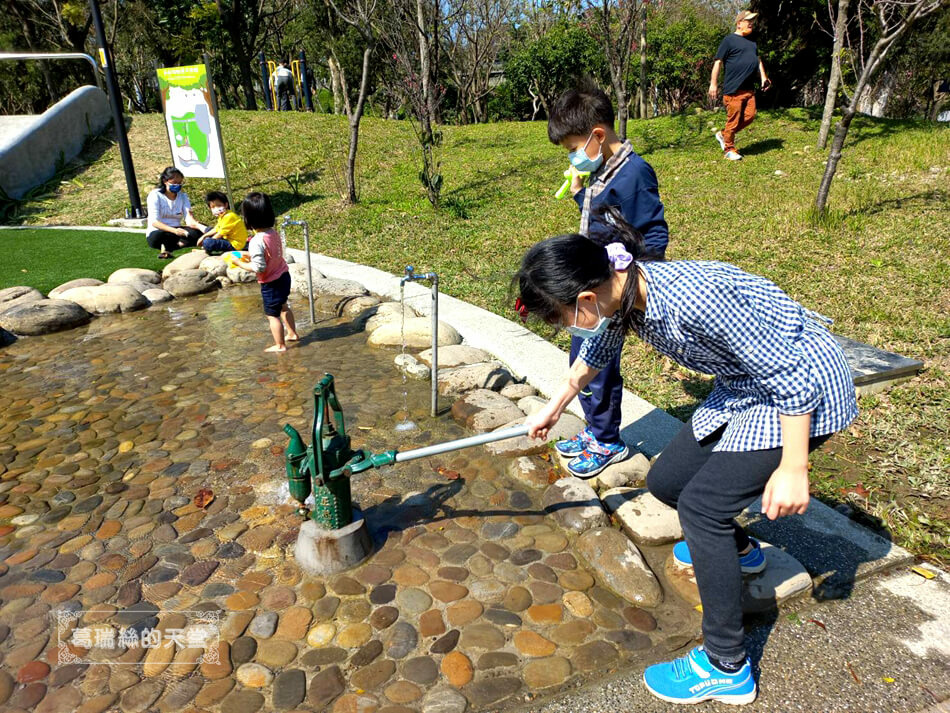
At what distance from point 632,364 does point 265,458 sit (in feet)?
7.61

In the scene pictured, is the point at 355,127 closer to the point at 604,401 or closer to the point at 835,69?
the point at 835,69

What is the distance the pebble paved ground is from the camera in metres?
1.96

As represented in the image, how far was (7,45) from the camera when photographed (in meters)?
20.3

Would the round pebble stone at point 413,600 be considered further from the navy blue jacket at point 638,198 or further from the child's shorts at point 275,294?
the child's shorts at point 275,294

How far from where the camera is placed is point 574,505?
2.71 meters

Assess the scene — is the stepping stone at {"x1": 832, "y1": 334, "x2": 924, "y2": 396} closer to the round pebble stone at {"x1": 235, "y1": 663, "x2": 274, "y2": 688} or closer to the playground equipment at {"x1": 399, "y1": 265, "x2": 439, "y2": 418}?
the playground equipment at {"x1": 399, "y1": 265, "x2": 439, "y2": 418}

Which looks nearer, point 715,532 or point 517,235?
point 715,532

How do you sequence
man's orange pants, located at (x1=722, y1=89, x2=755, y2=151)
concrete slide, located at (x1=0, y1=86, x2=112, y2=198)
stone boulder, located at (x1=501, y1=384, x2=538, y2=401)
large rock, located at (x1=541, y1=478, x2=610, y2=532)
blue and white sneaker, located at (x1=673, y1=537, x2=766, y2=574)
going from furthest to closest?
concrete slide, located at (x1=0, y1=86, x2=112, y2=198)
man's orange pants, located at (x1=722, y1=89, x2=755, y2=151)
stone boulder, located at (x1=501, y1=384, x2=538, y2=401)
large rock, located at (x1=541, y1=478, x2=610, y2=532)
blue and white sneaker, located at (x1=673, y1=537, x2=766, y2=574)

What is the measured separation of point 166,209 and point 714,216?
6358mm

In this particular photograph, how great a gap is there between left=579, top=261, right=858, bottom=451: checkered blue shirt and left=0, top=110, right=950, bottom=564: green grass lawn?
126 centimetres

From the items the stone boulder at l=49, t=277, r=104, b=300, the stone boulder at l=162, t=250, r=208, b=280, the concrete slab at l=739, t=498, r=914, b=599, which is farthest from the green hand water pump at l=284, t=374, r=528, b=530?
the stone boulder at l=162, t=250, r=208, b=280

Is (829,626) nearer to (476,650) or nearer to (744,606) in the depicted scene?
(744,606)

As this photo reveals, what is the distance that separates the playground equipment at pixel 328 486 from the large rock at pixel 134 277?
4891mm

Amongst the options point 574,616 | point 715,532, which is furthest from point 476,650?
point 715,532
